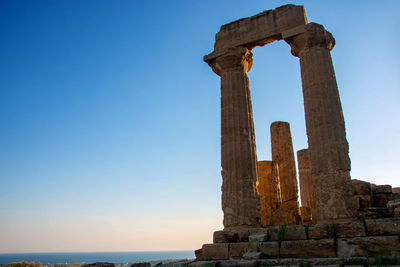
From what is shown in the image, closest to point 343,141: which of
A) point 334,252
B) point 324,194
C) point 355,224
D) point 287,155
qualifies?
point 324,194

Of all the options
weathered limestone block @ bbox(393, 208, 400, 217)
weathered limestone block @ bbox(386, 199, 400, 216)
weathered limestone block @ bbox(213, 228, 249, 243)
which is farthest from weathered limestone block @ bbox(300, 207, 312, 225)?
weathered limestone block @ bbox(213, 228, 249, 243)

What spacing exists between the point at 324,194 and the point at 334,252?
2173 millimetres

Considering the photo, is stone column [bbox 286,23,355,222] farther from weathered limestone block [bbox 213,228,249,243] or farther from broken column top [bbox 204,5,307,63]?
weathered limestone block [bbox 213,228,249,243]

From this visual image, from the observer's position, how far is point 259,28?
13.9 meters

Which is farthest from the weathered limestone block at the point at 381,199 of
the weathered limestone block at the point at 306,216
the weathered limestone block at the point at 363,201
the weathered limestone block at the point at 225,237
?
the weathered limestone block at the point at 225,237

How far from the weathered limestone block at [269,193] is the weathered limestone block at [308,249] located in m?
6.43

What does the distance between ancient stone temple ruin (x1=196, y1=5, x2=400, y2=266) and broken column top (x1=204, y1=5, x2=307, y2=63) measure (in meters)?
0.04

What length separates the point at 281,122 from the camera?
18.8 meters

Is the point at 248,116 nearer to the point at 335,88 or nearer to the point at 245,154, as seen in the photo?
the point at 245,154

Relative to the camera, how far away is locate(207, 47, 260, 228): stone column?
12.1 m

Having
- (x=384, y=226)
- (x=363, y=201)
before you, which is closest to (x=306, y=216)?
(x=363, y=201)

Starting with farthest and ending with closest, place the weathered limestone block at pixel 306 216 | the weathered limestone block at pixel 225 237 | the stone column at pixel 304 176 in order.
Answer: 1. the stone column at pixel 304 176
2. the weathered limestone block at pixel 306 216
3. the weathered limestone block at pixel 225 237

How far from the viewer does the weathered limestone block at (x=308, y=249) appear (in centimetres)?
905

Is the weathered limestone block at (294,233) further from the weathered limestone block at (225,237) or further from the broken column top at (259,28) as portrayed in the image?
the broken column top at (259,28)
